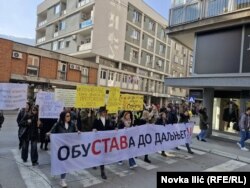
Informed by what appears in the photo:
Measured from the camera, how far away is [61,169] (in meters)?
5.98

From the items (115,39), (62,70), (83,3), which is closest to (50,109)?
(62,70)

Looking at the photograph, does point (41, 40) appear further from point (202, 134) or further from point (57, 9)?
point (202, 134)

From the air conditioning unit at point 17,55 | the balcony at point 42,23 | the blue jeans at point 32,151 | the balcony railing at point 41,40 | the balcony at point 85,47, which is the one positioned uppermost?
the balcony at point 42,23

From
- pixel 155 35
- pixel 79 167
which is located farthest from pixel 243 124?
pixel 155 35

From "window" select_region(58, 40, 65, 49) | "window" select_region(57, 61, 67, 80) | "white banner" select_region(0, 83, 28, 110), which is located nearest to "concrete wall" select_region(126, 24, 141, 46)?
"window" select_region(58, 40, 65, 49)

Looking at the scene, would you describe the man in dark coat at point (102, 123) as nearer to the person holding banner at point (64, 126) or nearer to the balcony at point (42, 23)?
the person holding banner at point (64, 126)

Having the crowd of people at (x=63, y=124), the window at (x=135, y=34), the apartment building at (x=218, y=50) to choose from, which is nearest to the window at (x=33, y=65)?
the apartment building at (x=218, y=50)

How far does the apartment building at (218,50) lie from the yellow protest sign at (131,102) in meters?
3.47

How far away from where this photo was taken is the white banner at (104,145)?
19.8ft

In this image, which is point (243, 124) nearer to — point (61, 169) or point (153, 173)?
point (153, 173)

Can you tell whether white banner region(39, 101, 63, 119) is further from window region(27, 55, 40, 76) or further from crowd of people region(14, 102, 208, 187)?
window region(27, 55, 40, 76)

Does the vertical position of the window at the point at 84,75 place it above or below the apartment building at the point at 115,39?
below

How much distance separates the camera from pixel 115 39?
3916 centimetres

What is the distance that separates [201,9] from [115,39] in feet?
83.5
